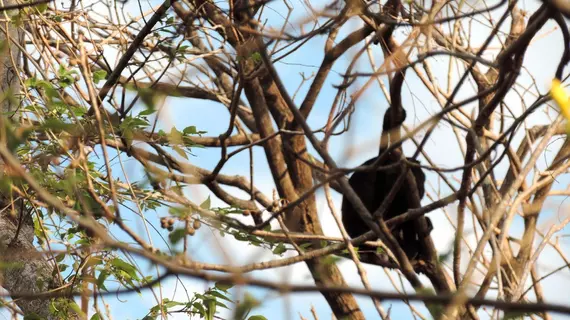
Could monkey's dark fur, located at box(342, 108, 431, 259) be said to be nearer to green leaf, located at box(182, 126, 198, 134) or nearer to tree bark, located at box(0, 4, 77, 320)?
green leaf, located at box(182, 126, 198, 134)

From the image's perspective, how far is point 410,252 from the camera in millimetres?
4832

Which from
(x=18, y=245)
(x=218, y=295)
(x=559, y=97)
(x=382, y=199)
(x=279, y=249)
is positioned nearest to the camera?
(x=559, y=97)

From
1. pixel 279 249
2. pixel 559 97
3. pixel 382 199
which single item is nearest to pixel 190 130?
pixel 279 249

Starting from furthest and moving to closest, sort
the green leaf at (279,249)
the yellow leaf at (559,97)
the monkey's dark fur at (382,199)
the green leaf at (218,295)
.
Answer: the monkey's dark fur at (382,199) → the green leaf at (218,295) → the green leaf at (279,249) → the yellow leaf at (559,97)

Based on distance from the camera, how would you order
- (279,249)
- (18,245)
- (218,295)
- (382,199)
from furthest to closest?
1. (382,199)
2. (18,245)
3. (218,295)
4. (279,249)

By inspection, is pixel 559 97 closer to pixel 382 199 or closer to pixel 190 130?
pixel 190 130

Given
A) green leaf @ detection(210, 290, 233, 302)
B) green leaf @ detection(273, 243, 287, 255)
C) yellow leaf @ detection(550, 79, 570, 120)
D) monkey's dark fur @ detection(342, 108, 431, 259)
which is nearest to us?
yellow leaf @ detection(550, 79, 570, 120)

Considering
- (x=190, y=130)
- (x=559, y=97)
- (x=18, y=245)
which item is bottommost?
(x=559, y=97)

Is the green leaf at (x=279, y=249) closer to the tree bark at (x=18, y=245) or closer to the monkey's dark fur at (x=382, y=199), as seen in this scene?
the tree bark at (x=18, y=245)

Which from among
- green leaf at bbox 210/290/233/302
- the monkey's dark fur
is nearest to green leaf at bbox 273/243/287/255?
green leaf at bbox 210/290/233/302

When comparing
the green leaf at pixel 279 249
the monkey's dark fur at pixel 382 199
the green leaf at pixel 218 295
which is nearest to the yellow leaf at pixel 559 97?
the green leaf at pixel 279 249

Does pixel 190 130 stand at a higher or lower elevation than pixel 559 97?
higher

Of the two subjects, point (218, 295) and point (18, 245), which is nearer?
point (218, 295)

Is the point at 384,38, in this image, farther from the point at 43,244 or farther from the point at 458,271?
the point at 43,244
